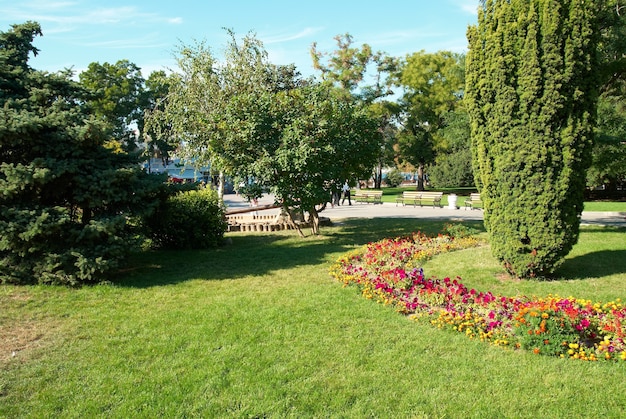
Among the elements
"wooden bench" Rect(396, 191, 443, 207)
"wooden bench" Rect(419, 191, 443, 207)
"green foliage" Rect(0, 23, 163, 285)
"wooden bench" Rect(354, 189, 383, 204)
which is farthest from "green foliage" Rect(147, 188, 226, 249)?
"wooden bench" Rect(354, 189, 383, 204)

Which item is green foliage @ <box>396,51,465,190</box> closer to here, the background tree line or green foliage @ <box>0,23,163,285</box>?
the background tree line

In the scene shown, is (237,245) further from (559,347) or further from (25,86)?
(559,347)

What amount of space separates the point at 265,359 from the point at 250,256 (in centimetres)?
575

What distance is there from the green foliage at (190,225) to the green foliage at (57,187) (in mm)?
2918

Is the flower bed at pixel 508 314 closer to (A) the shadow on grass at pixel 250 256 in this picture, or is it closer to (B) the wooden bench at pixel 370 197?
(A) the shadow on grass at pixel 250 256

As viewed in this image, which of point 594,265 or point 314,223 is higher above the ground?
point 314,223

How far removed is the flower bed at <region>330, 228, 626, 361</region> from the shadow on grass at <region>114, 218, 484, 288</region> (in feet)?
6.59

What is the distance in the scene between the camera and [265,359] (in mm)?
4461

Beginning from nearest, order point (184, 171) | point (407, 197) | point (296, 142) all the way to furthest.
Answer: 1. point (296, 142)
2. point (184, 171)
3. point (407, 197)

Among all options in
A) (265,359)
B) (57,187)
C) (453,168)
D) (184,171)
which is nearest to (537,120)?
(265,359)

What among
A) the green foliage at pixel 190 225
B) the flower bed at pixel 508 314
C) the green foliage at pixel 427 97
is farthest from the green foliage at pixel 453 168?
the flower bed at pixel 508 314

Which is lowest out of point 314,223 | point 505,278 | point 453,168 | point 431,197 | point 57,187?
point 505,278

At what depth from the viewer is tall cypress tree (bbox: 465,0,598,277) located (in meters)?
6.66

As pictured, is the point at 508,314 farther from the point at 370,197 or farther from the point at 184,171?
the point at 370,197
